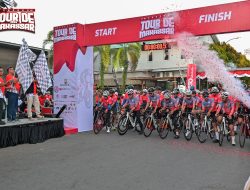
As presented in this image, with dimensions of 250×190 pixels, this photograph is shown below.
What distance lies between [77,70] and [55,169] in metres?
7.38

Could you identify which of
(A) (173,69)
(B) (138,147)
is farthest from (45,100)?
(A) (173,69)

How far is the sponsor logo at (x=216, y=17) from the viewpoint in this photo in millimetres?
10586

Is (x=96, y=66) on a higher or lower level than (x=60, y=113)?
higher

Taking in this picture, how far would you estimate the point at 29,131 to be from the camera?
10.7 metres

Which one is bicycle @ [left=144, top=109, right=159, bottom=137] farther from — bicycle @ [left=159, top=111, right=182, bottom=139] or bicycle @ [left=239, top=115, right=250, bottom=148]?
bicycle @ [left=239, top=115, right=250, bottom=148]

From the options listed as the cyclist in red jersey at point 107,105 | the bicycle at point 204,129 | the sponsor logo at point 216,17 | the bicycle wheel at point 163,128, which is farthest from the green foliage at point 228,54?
the bicycle at point 204,129

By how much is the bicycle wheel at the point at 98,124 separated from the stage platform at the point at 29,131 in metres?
1.54

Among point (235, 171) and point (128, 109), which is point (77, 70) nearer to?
point (128, 109)

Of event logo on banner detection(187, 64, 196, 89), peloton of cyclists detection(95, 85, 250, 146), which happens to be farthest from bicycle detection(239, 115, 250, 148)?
event logo on banner detection(187, 64, 196, 89)

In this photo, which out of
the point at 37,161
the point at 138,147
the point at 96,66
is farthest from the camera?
the point at 96,66

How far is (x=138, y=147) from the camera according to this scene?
10.0 meters

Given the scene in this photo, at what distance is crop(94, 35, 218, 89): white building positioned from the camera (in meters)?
35.8

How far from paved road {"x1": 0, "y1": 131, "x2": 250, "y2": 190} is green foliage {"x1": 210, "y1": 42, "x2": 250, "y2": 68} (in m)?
23.4

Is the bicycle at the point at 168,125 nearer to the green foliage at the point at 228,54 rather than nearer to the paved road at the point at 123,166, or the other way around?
the paved road at the point at 123,166
